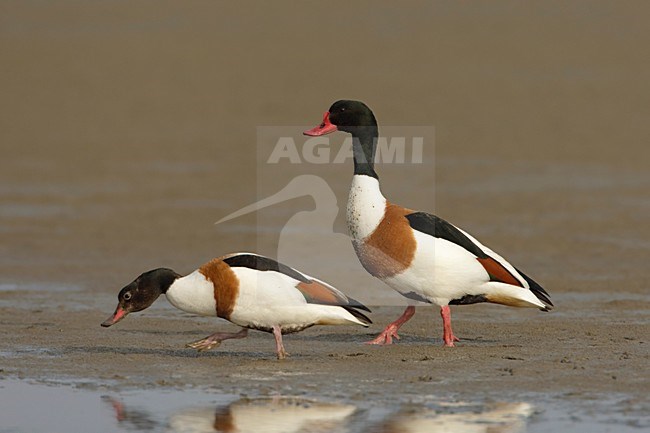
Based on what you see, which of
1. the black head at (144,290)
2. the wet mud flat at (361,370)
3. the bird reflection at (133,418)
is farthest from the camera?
the black head at (144,290)

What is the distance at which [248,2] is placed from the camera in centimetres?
2712

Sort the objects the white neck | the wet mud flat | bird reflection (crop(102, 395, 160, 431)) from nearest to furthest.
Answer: bird reflection (crop(102, 395, 160, 431)) → the wet mud flat → the white neck

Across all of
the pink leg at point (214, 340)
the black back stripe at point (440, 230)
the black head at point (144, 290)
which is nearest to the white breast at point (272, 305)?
the pink leg at point (214, 340)

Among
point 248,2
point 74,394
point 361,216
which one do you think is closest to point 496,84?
point 248,2

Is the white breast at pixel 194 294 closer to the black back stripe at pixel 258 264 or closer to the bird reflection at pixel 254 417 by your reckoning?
the black back stripe at pixel 258 264

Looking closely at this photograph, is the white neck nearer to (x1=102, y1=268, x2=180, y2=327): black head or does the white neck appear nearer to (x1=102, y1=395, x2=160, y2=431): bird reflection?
(x1=102, y1=268, x2=180, y2=327): black head

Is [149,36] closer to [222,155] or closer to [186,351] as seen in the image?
[222,155]

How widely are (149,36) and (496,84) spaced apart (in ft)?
23.7

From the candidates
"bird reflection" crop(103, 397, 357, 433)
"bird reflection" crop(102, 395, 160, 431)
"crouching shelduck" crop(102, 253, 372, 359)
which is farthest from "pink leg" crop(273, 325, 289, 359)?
"bird reflection" crop(102, 395, 160, 431)

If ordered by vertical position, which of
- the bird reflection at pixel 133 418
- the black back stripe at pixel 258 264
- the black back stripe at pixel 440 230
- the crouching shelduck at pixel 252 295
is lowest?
the bird reflection at pixel 133 418

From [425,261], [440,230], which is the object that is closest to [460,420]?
[425,261]

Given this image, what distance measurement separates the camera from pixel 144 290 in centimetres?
898

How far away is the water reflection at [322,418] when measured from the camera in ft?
22.6

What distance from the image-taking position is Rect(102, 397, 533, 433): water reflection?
690 cm
